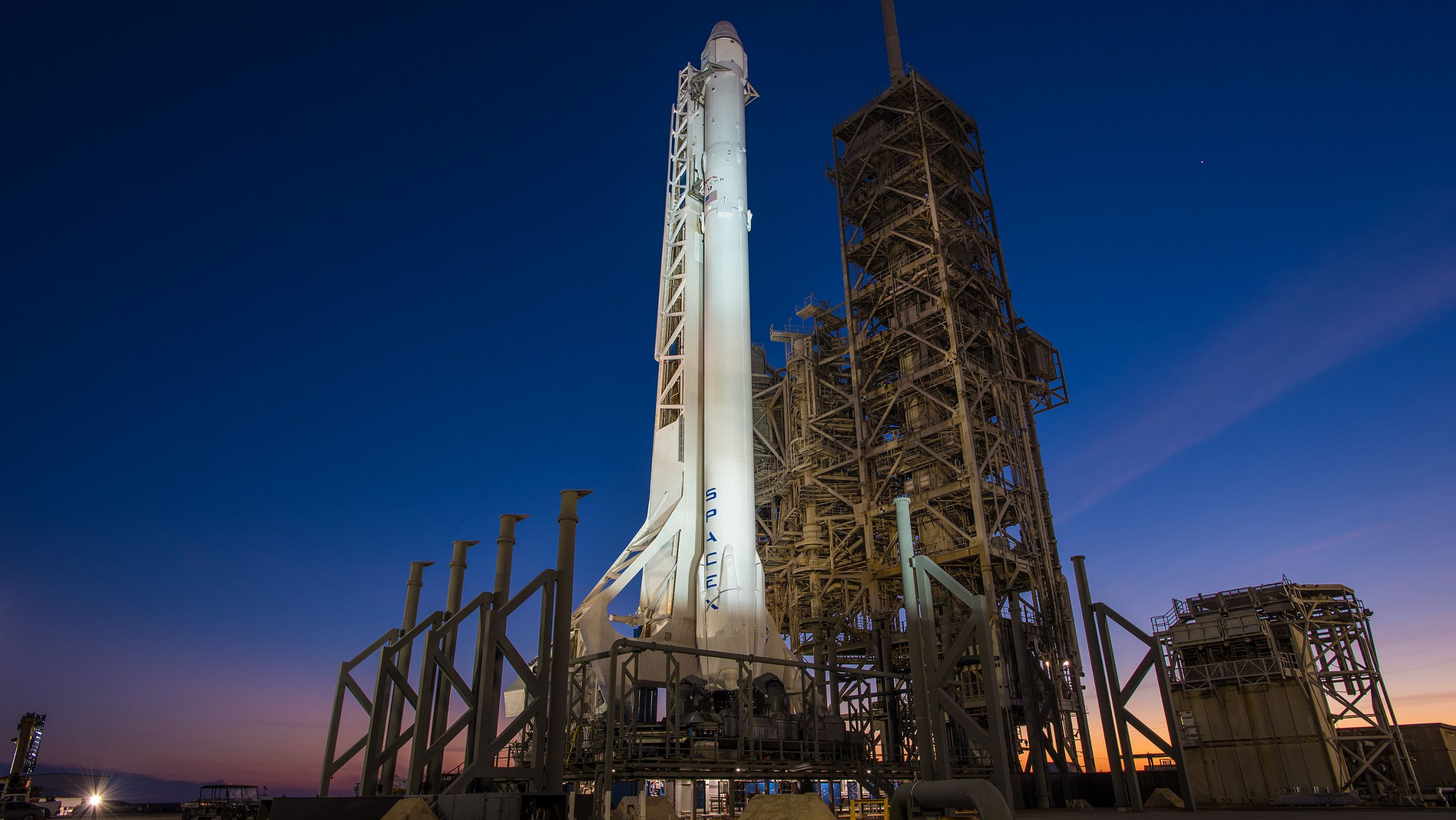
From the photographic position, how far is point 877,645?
29281mm

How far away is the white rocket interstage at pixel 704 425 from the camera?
22141 millimetres

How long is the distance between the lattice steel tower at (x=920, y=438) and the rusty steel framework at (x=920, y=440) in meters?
0.08

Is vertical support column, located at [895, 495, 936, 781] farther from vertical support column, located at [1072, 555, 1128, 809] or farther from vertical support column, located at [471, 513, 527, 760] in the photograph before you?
vertical support column, located at [471, 513, 527, 760]

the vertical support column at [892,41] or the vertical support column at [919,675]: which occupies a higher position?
the vertical support column at [892,41]

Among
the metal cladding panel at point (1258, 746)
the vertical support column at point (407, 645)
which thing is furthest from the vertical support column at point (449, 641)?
the metal cladding panel at point (1258, 746)

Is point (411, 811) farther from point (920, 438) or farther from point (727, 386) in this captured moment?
point (920, 438)

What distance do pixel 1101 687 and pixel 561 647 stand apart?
997 centimetres

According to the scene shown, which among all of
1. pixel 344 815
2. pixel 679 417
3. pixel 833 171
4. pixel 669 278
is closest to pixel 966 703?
pixel 679 417

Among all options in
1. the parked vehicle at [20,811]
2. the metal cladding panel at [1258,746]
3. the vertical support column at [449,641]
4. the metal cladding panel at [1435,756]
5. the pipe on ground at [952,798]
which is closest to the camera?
the pipe on ground at [952,798]

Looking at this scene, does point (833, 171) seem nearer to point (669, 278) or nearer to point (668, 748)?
point (669, 278)

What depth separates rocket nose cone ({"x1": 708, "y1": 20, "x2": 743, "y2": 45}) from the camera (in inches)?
1248

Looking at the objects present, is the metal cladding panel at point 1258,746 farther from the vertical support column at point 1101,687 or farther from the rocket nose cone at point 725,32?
the rocket nose cone at point 725,32

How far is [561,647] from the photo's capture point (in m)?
13.4

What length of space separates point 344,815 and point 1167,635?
33.4 meters
